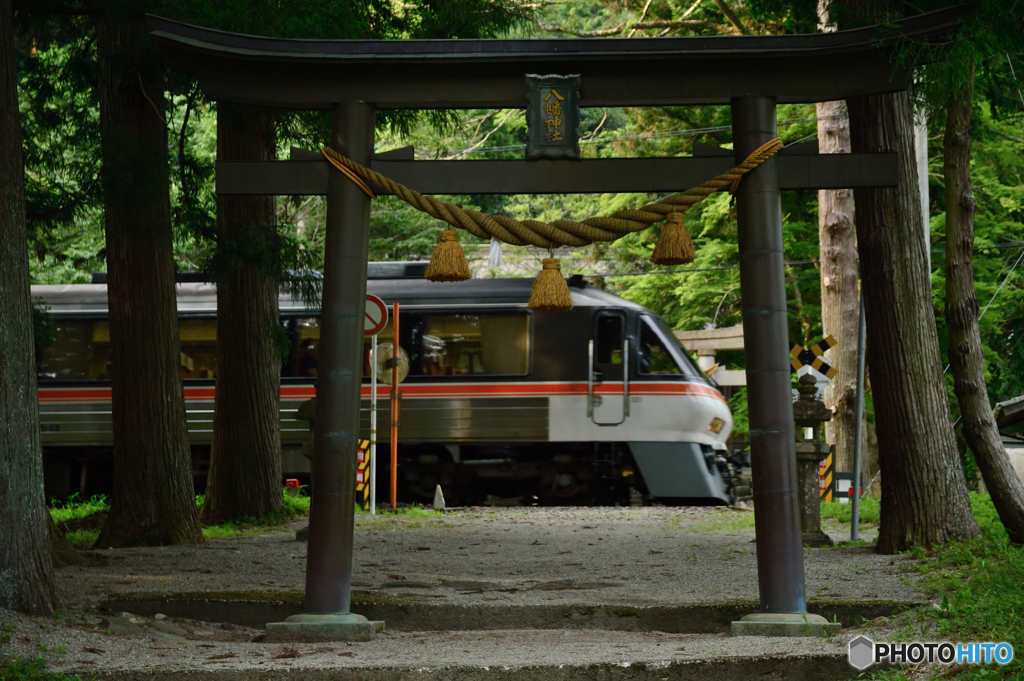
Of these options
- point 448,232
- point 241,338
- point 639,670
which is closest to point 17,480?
point 448,232

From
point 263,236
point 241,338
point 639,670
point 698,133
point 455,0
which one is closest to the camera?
point 639,670

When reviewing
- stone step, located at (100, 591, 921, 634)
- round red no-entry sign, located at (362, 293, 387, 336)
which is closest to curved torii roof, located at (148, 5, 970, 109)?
stone step, located at (100, 591, 921, 634)

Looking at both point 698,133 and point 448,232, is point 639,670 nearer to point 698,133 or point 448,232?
point 448,232

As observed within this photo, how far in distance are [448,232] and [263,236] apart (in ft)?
15.6

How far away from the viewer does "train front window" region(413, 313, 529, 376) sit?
16.0m

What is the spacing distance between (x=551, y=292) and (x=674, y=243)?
32.5 inches

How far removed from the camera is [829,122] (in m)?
16.6

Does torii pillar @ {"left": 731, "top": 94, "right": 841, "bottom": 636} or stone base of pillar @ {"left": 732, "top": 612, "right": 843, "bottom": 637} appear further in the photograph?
torii pillar @ {"left": 731, "top": 94, "right": 841, "bottom": 636}

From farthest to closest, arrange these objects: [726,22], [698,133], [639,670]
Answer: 1. [698,133]
2. [726,22]
3. [639,670]

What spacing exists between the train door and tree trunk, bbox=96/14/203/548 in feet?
21.9

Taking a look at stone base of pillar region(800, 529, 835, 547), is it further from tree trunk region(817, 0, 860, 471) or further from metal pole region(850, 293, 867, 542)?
tree trunk region(817, 0, 860, 471)

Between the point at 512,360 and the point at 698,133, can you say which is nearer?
the point at 512,360

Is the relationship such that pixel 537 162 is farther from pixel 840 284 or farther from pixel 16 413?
pixel 840 284
